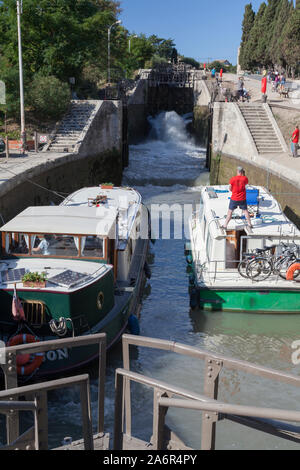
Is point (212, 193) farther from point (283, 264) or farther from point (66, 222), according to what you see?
point (66, 222)

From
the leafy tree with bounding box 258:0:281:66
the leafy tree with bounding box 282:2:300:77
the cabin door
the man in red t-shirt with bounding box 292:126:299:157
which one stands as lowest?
the cabin door

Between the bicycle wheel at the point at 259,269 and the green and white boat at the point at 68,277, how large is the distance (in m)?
2.50

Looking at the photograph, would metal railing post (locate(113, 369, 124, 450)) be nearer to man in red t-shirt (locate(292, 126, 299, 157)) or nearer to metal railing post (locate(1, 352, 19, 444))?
metal railing post (locate(1, 352, 19, 444))

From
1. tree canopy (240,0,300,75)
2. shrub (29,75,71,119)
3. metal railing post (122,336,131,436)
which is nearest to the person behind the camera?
metal railing post (122,336,131,436)

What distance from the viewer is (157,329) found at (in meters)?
11.0

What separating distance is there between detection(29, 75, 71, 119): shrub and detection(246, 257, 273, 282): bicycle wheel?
16.7 metres

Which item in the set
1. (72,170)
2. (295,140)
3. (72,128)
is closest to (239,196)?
(295,140)

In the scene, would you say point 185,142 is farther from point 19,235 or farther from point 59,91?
point 19,235

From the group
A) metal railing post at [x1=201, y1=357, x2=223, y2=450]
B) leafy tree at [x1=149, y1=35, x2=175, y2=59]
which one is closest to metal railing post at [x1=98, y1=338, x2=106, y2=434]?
metal railing post at [x1=201, y1=357, x2=223, y2=450]

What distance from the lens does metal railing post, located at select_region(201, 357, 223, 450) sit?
322 cm

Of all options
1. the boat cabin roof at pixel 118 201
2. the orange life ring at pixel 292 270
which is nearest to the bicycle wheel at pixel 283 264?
the orange life ring at pixel 292 270

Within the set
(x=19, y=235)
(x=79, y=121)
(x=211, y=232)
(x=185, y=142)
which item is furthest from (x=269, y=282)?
(x=185, y=142)

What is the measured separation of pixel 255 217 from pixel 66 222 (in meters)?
4.87
